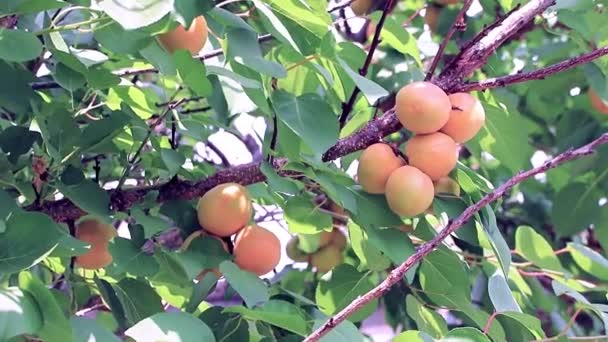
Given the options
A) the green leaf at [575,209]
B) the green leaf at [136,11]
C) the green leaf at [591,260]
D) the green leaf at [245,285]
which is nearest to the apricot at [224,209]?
the green leaf at [245,285]

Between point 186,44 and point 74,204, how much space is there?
26cm

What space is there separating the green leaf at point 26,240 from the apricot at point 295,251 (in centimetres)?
83

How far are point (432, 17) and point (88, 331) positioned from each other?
116 centimetres

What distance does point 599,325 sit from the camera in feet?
6.63

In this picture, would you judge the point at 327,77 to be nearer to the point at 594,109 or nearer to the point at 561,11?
the point at 561,11

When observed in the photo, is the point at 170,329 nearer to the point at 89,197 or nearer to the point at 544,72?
the point at 89,197

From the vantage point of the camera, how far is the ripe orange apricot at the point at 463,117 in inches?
38.7

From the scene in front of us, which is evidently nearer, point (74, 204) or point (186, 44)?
point (186, 44)

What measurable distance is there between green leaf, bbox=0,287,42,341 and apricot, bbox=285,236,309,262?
0.88 m

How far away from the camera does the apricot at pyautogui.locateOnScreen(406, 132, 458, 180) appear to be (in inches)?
38.1

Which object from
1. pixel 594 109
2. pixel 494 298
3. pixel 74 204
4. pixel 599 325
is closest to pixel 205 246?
pixel 74 204

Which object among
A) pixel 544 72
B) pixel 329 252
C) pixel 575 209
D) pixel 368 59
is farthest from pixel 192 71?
pixel 575 209

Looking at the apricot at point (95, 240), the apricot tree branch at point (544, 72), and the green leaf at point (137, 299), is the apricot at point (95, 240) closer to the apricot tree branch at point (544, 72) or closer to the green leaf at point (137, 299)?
the green leaf at point (137, 299)

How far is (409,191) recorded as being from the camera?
0.94 metres
